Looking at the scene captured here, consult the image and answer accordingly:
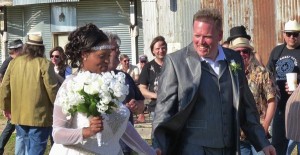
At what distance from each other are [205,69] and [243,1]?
45.2 ft

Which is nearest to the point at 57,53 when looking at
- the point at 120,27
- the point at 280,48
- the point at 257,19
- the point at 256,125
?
the point at 280,48

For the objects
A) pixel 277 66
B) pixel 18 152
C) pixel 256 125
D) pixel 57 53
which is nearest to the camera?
pixel 256 125

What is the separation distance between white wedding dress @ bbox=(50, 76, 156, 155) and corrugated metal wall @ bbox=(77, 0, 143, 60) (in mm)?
17433

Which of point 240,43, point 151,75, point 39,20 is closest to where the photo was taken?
point 240,43

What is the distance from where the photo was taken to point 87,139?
5281 mm

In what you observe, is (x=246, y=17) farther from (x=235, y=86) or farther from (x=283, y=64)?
(x=235, y=86)

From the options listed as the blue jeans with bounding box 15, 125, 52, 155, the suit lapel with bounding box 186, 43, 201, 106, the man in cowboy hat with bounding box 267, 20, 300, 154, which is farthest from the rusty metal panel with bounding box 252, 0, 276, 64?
the suit lapel with bounding box 186, 43, 201, 106

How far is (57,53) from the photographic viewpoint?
Result: 479 inches

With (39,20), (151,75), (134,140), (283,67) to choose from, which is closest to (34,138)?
(151,75)

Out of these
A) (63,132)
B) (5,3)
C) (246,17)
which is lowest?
(63,132)

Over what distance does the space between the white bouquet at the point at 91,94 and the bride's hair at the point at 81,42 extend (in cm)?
32

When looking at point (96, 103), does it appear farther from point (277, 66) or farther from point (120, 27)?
point (120, 27)

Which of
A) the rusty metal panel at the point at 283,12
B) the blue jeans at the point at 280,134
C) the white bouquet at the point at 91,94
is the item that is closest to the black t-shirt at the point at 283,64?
the blue jeans at the point at 280,134

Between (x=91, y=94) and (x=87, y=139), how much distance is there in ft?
1.23
